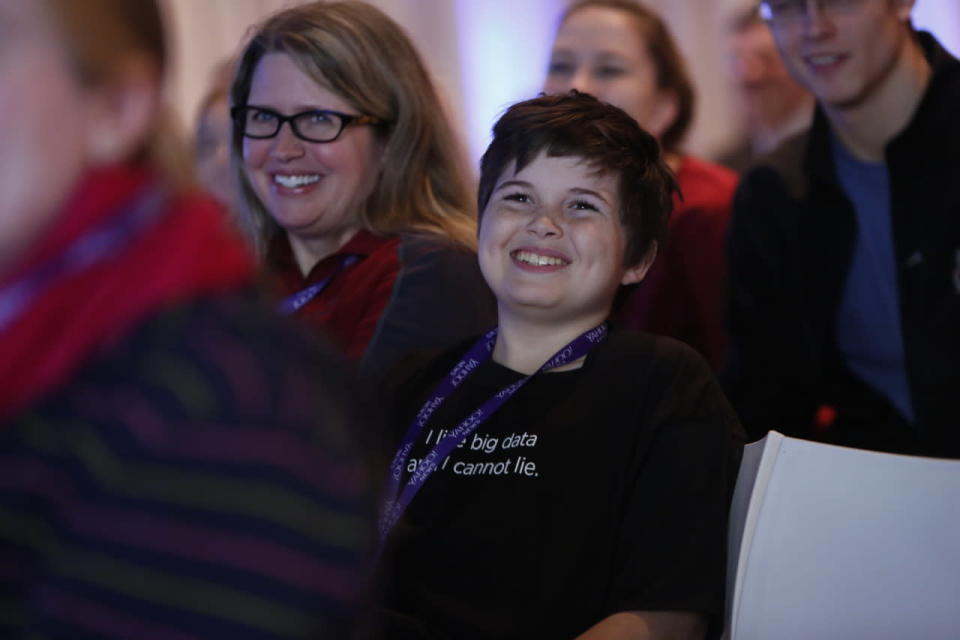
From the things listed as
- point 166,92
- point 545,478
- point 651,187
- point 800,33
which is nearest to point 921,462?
point 545,478

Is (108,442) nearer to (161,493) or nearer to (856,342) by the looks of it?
(161,493)

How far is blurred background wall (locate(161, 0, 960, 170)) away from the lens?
6.17m

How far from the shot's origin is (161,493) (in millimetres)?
806

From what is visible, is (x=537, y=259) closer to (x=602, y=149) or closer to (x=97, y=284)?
(x=602, y=149)

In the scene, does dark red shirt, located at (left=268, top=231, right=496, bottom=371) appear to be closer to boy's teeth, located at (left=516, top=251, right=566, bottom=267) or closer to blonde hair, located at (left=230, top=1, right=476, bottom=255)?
blonde hair, located at (left=230, top=1, right=476, bottom=255)

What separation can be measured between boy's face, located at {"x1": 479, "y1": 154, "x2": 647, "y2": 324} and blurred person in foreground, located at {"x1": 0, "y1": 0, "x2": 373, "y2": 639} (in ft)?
3.62

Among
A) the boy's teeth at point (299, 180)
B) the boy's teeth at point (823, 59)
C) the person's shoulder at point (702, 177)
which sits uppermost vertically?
the boy's teeth at point (823, 59)

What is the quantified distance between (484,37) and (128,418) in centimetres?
597

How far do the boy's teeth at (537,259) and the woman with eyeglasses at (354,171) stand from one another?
345 mm

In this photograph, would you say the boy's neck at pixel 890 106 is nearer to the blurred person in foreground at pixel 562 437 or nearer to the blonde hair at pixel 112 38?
the blurred person in foreground at pixel 562 437

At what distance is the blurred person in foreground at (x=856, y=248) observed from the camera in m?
2.54

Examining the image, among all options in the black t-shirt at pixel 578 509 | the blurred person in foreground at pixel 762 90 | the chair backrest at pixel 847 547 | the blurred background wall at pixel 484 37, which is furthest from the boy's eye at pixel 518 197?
the blurred background wall at pixel 484 37

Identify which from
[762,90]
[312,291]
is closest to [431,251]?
[312,291]

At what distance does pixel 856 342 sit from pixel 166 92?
81.6 inches
